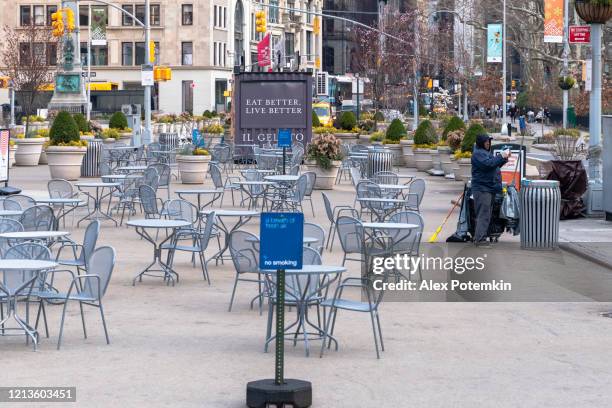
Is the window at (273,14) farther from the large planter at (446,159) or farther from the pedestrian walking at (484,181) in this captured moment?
the pedestrian walking at (484,181)

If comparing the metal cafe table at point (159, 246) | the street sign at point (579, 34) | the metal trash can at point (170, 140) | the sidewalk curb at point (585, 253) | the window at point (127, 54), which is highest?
the window at point (127, 54)

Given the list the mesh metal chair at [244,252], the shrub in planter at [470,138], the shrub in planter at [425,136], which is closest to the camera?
the mesh metal chair at [244,252]

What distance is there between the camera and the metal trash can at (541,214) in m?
18.9

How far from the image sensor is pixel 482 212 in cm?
1895

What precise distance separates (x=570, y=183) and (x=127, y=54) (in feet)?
257

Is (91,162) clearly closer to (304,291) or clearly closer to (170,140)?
(170,140)

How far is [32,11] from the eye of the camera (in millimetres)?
96750

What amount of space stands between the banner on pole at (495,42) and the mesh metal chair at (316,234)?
43.3 m

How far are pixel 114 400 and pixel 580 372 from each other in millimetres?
3888

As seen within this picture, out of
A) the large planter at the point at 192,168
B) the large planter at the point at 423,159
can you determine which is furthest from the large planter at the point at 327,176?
the large planter at the point at 423,159

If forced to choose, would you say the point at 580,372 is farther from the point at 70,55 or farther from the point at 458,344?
the point at 70,55

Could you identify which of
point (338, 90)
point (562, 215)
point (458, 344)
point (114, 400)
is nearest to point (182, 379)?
point (114, 400)

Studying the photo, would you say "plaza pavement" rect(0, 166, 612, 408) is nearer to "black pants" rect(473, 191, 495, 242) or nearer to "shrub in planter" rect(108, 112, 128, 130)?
"black pants" rect(473, 191, 495, 242)

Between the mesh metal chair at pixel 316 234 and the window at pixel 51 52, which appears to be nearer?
the mesh metal chair at pixel 316 234
